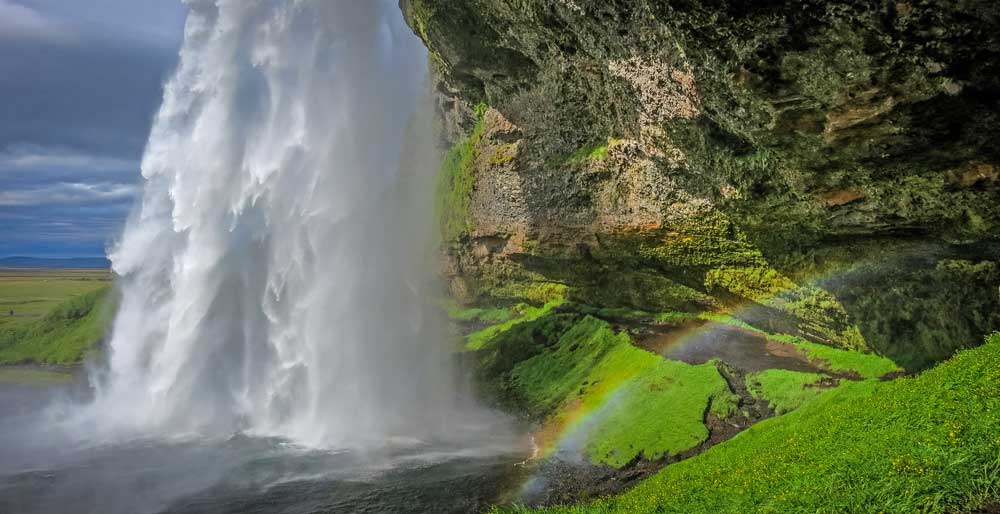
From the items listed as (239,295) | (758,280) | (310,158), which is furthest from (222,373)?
(758,280)

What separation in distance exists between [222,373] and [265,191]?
8.22 m

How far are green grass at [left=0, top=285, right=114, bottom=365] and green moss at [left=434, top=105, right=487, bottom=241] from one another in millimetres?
35095

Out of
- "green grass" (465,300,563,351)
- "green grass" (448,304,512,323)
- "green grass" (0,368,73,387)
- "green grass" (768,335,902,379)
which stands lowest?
"green grass" (768,335,902,379)

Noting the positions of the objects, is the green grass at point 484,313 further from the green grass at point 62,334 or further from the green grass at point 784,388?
the green grass at point 62,334

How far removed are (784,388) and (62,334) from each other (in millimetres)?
56924

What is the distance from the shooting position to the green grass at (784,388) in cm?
1698

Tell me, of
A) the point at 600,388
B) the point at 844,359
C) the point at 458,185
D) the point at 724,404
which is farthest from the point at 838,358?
the point at 458,185

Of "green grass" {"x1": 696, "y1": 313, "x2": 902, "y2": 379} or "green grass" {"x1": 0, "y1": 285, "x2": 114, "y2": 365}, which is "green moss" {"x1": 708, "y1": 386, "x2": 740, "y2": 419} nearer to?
"green grass" {"x1": 696, "y1": 313, "x2": 902, "y2": 379}

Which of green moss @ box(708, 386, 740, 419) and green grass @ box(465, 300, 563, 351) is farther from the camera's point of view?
green grass @ box(465, 300, 563, 351)

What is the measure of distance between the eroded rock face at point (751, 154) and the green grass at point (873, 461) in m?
2.95

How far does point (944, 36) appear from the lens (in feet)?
25.2

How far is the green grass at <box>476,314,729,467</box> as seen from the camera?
18288mm

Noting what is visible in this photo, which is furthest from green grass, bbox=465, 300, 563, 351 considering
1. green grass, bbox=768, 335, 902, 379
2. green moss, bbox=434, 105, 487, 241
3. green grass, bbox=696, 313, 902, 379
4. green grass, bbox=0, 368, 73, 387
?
green grass, bbox=0, 368, 73, 387

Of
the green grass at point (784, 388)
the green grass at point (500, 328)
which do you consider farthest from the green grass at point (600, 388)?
the green grass at point (784, 388)
